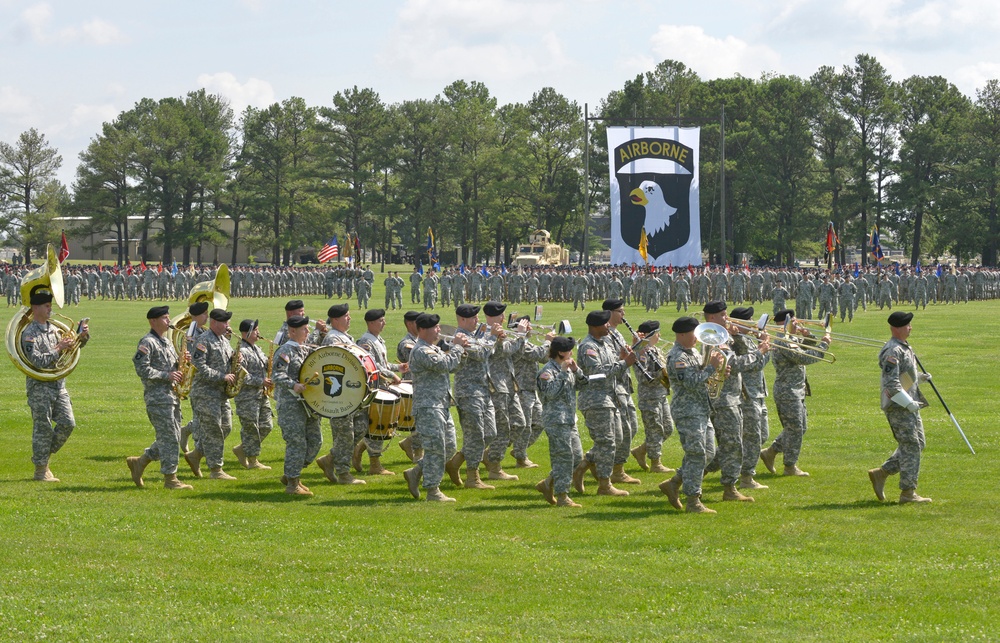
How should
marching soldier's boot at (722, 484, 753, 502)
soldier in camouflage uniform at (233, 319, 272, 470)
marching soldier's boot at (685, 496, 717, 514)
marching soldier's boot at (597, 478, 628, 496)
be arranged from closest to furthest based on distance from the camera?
marching soldier's boot at (685, 496, 717, 514), marching soldier's boot at (722, 484, 753, 502), marching soldier's boot at (597, 478, 628, 496), soldier in camouflage uniform at (233, 319, 272, 470)

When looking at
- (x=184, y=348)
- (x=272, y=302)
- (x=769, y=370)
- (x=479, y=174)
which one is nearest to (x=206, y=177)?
(x=479, y=174)

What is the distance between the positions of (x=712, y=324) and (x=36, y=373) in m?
7.66

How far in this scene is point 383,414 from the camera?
14.0 metres

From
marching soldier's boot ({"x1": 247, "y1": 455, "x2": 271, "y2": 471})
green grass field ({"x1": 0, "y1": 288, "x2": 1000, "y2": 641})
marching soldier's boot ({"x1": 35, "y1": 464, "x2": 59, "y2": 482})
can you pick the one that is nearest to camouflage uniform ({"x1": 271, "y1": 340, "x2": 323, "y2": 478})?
green grass field ({"x1": 0, "y1": 288, "x2": 1000, "y2": 641})

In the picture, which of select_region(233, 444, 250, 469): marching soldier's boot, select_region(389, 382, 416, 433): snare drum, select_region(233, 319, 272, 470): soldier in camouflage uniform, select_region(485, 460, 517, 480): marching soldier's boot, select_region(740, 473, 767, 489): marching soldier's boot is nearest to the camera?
select_region(740, 473, 767, 489): marching soldier's boot

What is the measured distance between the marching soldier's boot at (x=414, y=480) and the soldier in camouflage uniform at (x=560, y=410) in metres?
1.50

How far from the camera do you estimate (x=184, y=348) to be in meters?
14.6

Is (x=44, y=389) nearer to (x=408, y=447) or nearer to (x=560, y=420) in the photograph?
(x=408, y=447)

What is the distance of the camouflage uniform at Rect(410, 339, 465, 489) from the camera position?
12.9m

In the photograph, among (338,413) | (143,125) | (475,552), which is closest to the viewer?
(475,552)

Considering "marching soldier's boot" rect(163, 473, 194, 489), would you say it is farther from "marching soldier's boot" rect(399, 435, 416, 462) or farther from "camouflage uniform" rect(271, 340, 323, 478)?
"marching soldier's boot" rect(399, 435, 416, 462)

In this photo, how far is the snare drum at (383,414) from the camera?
45.6 ft

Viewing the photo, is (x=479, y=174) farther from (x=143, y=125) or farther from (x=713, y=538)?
(x=713, y=538)

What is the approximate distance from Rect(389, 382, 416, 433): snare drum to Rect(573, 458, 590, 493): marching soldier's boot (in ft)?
6.58
